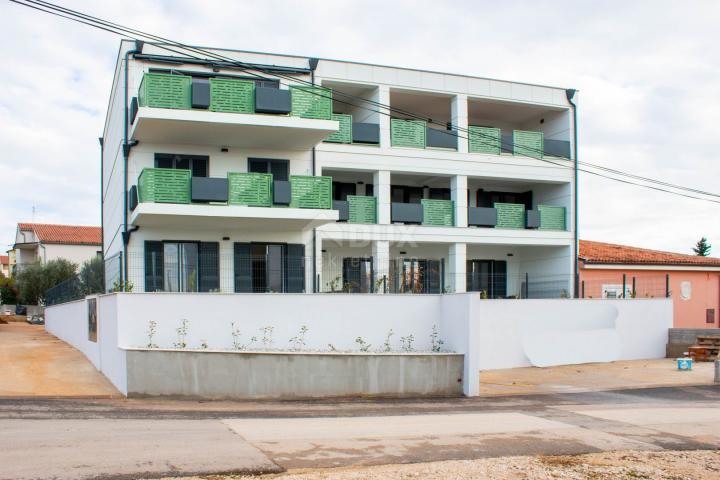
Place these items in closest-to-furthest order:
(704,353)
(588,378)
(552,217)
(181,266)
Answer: (588,378), (181,266), (704,353), (552,217)

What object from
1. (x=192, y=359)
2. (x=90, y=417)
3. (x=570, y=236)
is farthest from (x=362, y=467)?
(x=570, y=236)

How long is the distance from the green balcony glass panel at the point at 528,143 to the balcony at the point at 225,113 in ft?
28.9

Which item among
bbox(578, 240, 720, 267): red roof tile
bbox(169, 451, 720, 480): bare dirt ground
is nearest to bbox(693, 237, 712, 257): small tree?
bbox(578, 240, 720, 267): red roof tile

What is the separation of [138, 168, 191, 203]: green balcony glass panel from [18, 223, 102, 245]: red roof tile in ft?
151

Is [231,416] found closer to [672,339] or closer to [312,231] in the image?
[312,231]

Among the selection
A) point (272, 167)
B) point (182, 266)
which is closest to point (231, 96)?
point (272, 167)

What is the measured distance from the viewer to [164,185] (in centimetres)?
2092

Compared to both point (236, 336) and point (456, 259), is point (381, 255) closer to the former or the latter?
point (456, 259)

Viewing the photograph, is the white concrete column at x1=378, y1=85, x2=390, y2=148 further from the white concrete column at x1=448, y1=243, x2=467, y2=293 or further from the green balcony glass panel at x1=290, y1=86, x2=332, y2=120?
the white concrete column at x1=448, y1=243, x2=467, y2=293

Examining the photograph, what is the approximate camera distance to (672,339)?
82.1 ft

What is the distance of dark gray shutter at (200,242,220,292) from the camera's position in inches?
882

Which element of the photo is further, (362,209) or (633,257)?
(633,257)

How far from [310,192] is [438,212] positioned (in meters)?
6.43

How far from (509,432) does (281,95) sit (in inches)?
542
